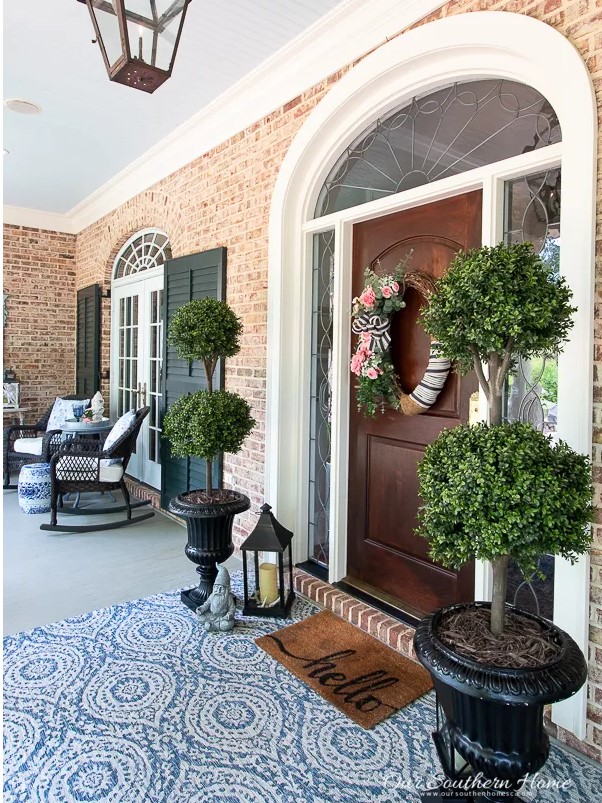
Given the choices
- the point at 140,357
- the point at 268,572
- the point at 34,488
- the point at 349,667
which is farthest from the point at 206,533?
the point at 140,357

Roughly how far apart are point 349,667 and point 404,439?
A: 3.85 ft

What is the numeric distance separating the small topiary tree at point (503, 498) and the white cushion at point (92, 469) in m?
3.88

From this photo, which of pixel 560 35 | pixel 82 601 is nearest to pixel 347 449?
pixel 82 601

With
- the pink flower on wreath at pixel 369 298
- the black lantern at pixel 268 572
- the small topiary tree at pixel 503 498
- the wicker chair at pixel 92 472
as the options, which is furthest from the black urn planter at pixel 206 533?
the wicker chair at pixel 92 472

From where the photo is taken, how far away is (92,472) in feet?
16.4

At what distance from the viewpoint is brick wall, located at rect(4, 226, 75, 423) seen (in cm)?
732

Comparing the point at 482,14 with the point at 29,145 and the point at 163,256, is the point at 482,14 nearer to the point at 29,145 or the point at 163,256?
the point at 163,256

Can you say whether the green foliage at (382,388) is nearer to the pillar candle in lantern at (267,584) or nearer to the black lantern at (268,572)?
the black lantern at (268,572)

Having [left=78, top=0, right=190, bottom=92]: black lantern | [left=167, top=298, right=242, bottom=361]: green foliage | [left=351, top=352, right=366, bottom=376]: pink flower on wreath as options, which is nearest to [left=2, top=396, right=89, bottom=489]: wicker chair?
[left=167, top=298, right=242, bottom=361]: green foliage

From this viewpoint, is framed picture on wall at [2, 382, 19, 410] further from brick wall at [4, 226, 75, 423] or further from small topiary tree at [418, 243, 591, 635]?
small topiary tree at [418, 243, 591, 635]

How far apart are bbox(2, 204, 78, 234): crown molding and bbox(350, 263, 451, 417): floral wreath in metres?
5.97

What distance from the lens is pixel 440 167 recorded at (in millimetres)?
2848

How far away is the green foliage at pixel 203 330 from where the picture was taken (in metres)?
3.17

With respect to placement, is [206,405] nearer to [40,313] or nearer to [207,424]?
[207,424]
